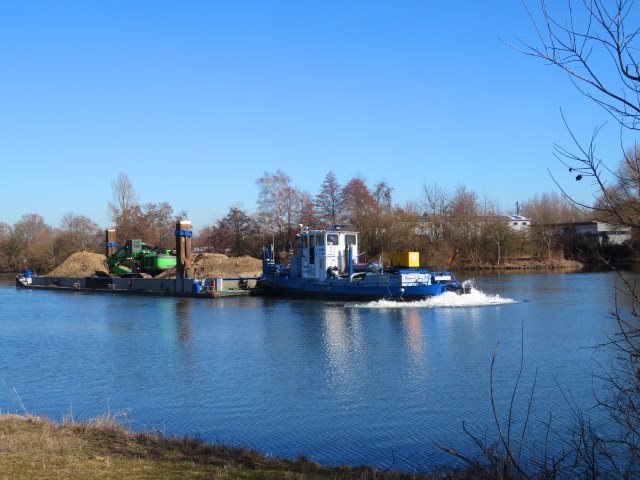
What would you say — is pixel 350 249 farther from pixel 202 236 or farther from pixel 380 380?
pixel 202 236

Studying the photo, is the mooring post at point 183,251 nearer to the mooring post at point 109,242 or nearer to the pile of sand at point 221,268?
the pile of sand at point 221,268

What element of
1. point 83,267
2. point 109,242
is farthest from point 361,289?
point 83,267

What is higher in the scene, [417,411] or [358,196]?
[358,196]

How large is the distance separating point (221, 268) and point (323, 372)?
35.9m

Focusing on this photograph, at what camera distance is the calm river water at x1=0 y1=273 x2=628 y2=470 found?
1125 cm

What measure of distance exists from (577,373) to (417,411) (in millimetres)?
5265

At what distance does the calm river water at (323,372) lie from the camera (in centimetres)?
1125

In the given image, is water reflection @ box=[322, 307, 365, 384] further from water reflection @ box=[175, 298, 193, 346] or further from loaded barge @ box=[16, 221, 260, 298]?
loaded barge @ box=[16, 221, 260, 298]

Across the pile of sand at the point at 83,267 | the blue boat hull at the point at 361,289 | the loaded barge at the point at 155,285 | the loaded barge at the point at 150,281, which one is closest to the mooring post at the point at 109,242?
the loaded barge at the point at 150,281

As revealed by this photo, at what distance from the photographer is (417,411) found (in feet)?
40.4

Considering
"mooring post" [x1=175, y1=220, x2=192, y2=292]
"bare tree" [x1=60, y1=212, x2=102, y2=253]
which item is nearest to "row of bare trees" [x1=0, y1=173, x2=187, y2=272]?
"bare tree" [x1=60, y1=212, x2=102, y2=253]

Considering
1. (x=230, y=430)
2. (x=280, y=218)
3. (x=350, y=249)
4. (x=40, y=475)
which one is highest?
(x=280, y=218)

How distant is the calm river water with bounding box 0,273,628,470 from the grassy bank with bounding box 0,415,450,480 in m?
1.42

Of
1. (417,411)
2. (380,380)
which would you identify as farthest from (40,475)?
(380,380)
